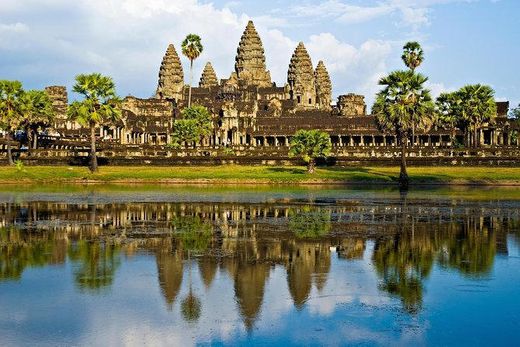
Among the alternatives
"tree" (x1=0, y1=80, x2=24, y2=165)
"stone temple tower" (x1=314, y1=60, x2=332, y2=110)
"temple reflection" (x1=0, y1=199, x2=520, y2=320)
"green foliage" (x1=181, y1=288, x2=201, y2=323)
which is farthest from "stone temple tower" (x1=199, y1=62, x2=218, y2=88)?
"green foliage" (x1=181, y1=288, x2=201, y2=323)

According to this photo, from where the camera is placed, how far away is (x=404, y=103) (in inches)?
2584

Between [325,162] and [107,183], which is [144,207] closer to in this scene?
[107,183]

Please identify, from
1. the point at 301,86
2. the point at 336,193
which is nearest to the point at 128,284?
the point at 336,193

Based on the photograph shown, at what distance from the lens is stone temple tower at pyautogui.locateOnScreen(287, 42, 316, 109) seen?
566 feet

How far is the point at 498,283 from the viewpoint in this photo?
60.6 feet

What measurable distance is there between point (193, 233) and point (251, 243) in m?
3.51

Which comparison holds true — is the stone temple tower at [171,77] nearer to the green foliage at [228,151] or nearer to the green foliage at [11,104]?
the green foliage at [228,151]

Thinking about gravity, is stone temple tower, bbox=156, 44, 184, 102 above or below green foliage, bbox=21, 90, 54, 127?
above

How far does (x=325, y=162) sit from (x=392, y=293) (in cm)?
6529

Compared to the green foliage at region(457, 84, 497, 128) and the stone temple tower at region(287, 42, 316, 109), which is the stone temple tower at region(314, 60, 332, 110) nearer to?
the stone temple tower at region(287, 42, 316, 109)

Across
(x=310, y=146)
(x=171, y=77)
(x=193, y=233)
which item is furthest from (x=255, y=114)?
(x=193, y=233)

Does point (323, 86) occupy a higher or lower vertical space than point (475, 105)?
higher

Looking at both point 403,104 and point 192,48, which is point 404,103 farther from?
point 192,48

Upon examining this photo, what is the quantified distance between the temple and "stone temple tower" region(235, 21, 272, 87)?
24 centimetres
